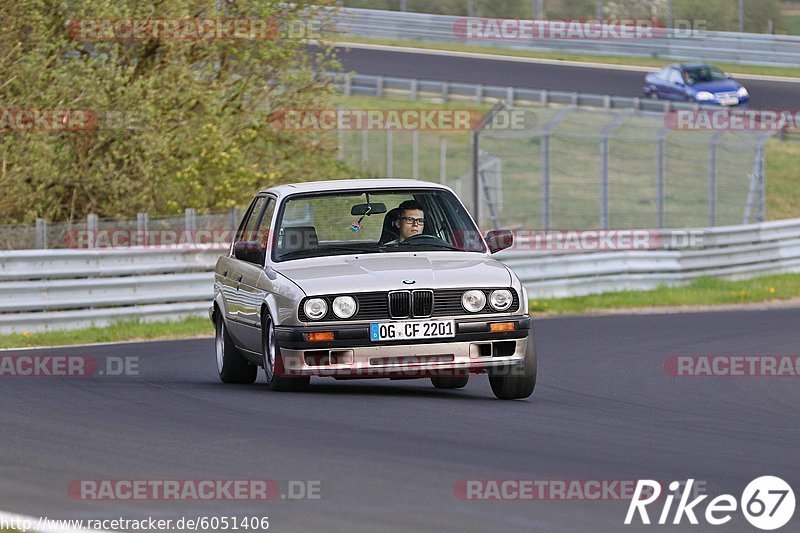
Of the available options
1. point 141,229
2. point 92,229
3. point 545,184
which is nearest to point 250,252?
point 92,229

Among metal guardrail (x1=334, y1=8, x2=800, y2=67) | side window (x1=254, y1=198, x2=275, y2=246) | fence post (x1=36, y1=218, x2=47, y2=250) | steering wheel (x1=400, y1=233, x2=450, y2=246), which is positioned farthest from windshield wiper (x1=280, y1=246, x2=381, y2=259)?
metal guardrail (x1=334, y1=8, x2=800, y2=67)

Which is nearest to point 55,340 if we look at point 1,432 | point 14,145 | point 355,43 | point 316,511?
point 14,145

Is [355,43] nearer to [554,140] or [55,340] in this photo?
[554,140]

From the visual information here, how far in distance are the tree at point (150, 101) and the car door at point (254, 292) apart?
10.7 metres

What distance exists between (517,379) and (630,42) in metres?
46.1

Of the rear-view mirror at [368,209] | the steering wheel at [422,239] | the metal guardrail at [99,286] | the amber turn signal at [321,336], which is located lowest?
the metal guardrail at [99,286]

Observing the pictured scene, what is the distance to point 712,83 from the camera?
150 ft

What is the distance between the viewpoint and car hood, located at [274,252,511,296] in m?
10.5

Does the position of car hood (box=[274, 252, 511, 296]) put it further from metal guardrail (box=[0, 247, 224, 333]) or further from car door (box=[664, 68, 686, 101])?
car door (box=[664, 68, 686, 101])

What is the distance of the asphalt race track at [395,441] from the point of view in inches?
264

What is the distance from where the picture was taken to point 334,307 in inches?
412

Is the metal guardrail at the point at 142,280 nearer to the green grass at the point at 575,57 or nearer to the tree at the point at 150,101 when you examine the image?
the tree at the point at 150,101

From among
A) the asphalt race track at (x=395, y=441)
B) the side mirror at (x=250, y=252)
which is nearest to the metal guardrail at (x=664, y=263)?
the asphalt race track at (x=395, y=441)

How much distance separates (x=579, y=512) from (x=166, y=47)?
19.7 metres
